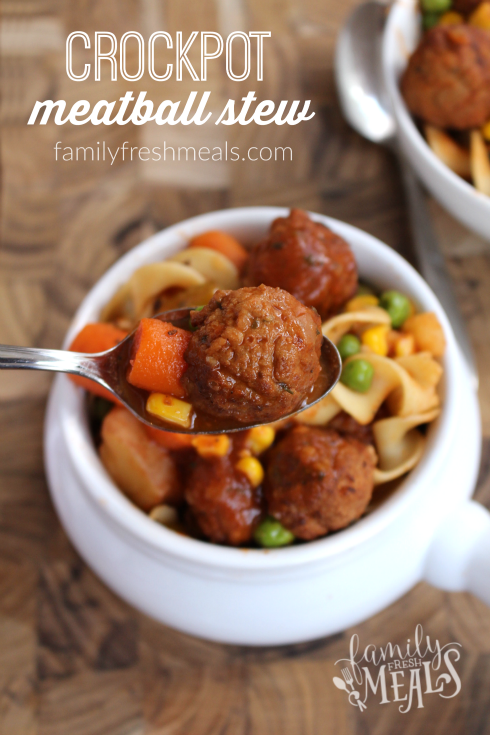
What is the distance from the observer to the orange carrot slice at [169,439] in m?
2.06

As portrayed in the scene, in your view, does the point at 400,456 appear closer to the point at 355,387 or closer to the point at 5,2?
the point at 355,387

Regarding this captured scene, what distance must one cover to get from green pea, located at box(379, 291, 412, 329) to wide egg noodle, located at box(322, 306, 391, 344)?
23 mm

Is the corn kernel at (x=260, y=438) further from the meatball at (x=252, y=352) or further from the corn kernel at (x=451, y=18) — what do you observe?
the corn kernel at (x=451, y=18)

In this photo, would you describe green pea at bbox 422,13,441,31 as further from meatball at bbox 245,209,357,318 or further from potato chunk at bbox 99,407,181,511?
potato chunk at bbox 99,407,181,511

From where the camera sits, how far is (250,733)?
2.41m

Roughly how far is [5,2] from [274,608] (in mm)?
3690

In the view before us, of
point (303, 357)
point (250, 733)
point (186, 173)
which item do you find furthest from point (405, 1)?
point (250, 733)

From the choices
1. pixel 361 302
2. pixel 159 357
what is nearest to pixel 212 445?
pixel 159 357

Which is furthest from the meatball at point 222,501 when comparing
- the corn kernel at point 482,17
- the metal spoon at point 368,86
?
the corn kernel at point 482,17

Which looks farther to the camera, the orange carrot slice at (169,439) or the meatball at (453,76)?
the meatball at (453,76)

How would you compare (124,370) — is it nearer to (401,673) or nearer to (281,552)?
(281,552)

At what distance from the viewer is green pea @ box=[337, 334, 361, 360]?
2260mm

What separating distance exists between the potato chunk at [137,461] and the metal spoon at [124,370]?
24 cm

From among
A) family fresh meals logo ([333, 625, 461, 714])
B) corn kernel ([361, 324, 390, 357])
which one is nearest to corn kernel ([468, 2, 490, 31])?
corn kernel ([361, 324, 390, 357])
